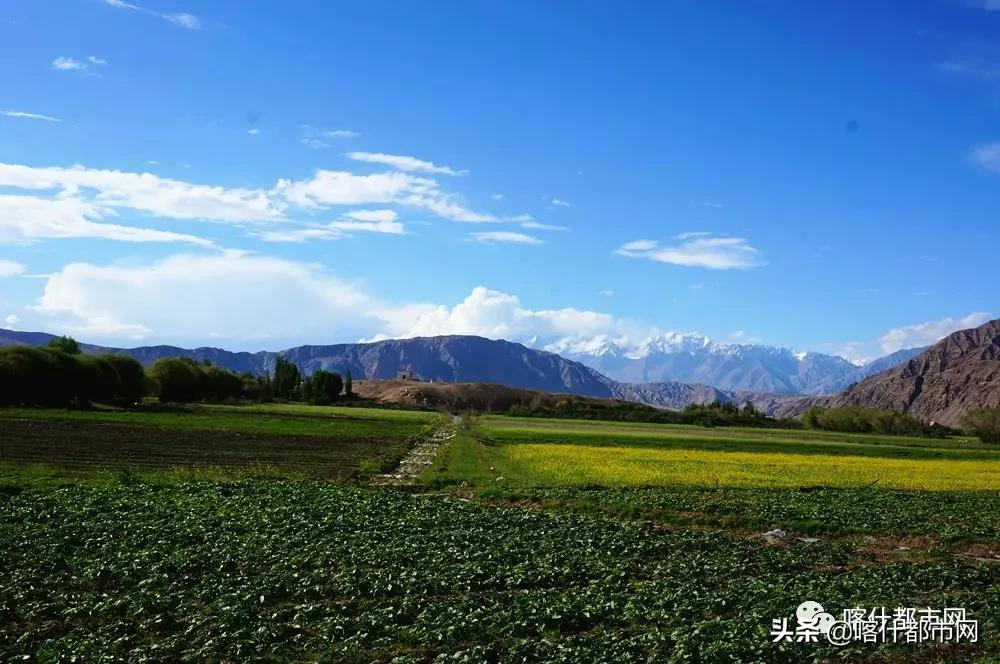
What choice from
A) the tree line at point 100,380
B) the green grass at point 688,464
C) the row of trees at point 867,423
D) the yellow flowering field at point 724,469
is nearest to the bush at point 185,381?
the tree line at point 100,380

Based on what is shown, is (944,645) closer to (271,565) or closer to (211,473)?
(271,565)

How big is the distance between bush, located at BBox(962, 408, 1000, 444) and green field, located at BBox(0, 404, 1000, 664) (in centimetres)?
9088

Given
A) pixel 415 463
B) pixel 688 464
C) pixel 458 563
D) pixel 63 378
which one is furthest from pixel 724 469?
pixel 63 378

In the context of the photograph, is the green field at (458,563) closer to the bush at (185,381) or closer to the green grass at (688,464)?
the green grass at (688,464)

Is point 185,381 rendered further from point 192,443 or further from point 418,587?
point 418,587

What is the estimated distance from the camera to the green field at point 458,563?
583 inches

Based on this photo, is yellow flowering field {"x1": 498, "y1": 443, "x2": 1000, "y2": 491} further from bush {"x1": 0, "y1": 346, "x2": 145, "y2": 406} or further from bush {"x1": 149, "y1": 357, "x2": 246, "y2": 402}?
bush {"x1": 149, "y1": 357, "x2": 246, "y2": 402}

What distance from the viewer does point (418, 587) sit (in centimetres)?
1852

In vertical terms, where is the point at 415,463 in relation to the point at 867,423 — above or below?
below

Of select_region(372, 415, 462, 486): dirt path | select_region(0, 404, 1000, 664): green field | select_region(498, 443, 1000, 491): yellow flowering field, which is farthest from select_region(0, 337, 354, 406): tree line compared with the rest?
select_region(498, 443, 1000, 491): yellow flowering field

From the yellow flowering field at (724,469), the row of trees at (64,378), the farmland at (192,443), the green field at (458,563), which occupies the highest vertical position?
the row of trees at (64,378)

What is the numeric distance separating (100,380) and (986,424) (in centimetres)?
12999

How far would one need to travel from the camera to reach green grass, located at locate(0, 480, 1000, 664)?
47.8 ft

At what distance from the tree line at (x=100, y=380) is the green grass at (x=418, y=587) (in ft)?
263
